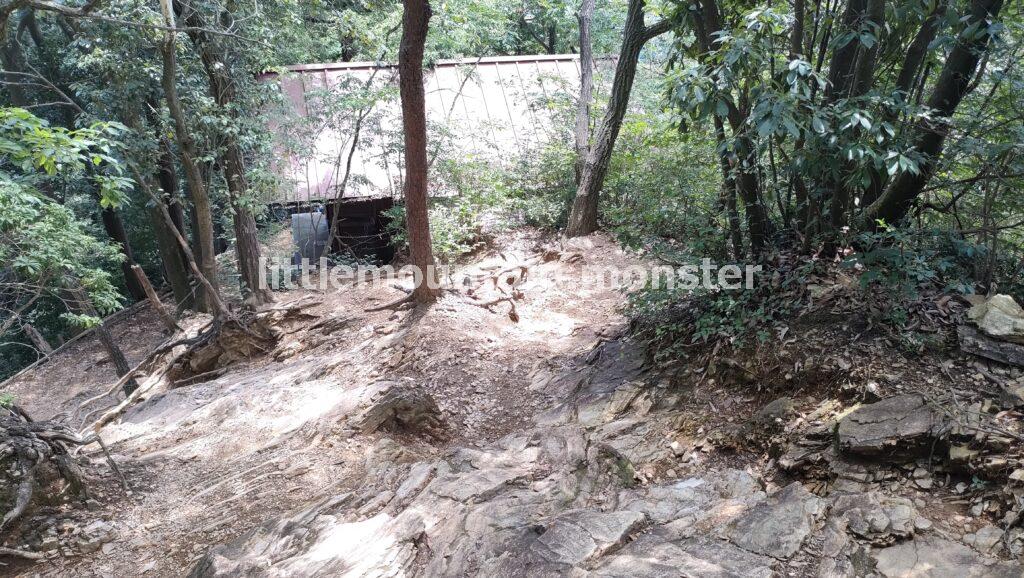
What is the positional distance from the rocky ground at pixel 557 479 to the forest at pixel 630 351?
2cm

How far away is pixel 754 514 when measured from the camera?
3096 millimetres

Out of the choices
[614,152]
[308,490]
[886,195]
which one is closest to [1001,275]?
[886,195]

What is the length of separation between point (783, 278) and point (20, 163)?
19.0ft

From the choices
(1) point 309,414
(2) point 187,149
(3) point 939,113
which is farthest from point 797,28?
(2) point 187,149

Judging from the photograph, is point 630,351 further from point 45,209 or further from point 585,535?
point 45,209

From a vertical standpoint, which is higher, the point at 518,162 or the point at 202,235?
the point at 518,162

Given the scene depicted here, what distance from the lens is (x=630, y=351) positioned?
18.8ft

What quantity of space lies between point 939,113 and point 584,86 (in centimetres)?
758

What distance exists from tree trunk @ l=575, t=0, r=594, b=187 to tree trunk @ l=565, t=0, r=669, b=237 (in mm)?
921

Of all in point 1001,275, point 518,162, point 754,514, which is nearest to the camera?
point 754,514

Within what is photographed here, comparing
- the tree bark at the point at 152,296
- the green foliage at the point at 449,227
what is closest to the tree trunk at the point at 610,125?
the green foliage at the point at 449,227

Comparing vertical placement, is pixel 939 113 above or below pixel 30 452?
above

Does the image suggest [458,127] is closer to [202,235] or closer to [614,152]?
[614,152]

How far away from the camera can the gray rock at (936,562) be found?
2.47 meters
